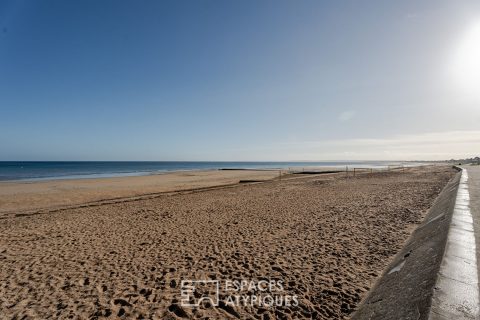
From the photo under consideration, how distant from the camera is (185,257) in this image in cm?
766

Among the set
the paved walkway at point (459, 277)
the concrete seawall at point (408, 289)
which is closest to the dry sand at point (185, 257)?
the concrete seawall at point (408, 289)

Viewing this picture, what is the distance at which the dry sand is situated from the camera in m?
5.10

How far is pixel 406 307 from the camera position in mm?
3873

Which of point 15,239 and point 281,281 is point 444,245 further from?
point 15,239

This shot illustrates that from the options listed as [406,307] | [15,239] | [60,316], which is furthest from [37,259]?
[406,307]

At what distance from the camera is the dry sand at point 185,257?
510 cm

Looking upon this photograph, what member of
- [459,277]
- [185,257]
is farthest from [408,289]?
[185,257]

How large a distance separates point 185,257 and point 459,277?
6573 mm

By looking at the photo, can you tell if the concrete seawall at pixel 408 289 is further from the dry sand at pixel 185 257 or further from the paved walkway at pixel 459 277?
the dry sand at pixel 185 257

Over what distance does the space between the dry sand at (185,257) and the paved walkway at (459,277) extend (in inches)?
64.3

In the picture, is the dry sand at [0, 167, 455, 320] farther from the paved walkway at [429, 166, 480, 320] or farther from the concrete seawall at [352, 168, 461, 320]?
the paved walkway at [429, 166, 480, 320]

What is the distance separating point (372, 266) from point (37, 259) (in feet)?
33.0

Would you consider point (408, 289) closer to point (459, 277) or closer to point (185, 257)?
Result: point (459, 277)

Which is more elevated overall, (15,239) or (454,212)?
(454,212)
